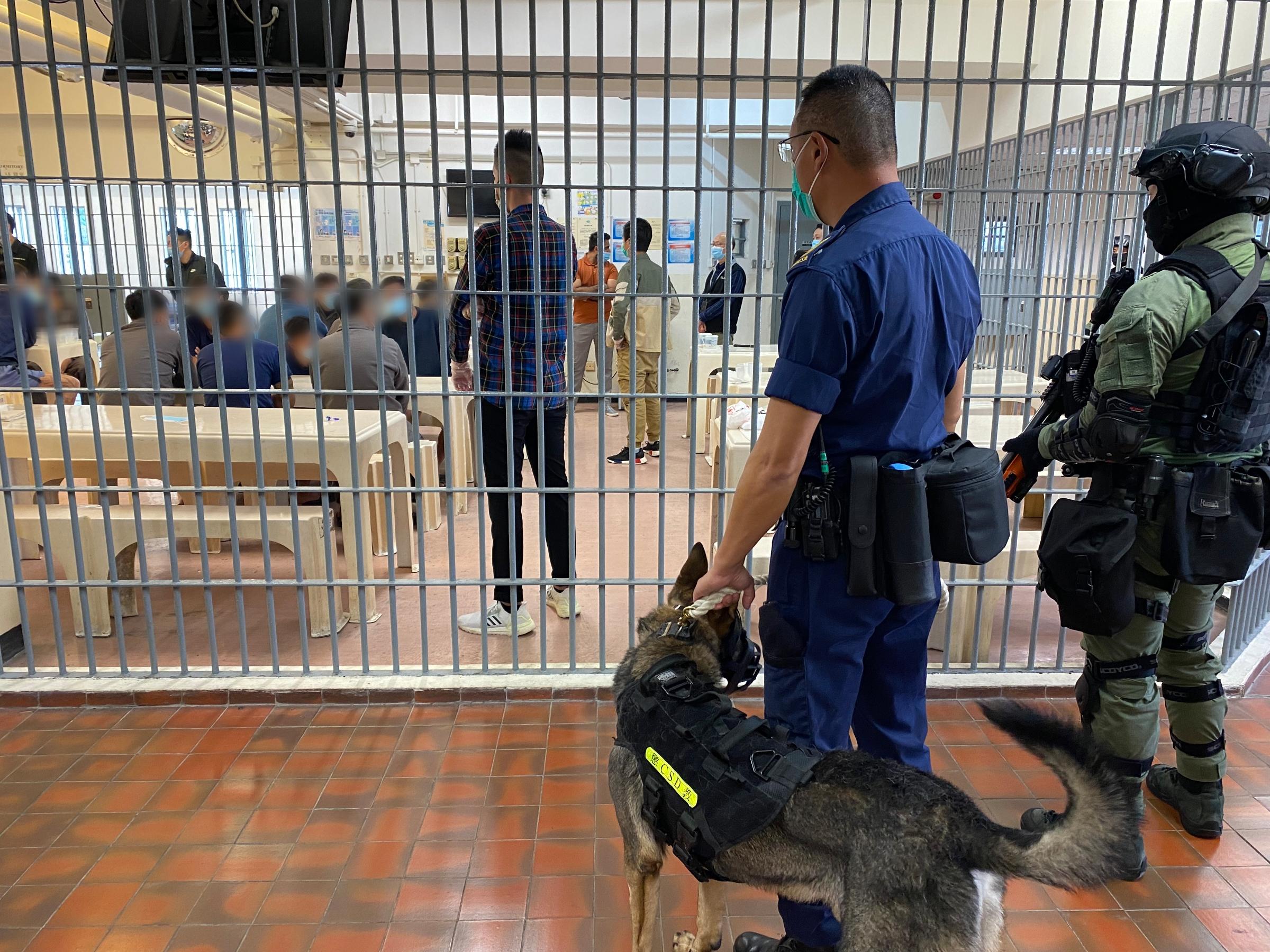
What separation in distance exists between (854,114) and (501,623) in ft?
9.34

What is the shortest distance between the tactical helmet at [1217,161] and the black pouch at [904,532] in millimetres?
1167

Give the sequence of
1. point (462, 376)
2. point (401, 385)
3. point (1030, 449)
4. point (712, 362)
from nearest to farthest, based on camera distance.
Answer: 1. point (1030, 449)
2. point (462, 376)
3. point (401, 385)
4. point (712, 362)

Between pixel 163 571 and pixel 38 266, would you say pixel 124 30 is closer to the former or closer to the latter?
pixel 38 266

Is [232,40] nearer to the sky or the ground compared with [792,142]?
nearer to the sky

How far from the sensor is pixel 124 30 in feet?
A: 10.4

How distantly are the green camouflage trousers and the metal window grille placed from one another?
86 centimetres

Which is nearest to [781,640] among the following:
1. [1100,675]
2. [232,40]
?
[1100,675]

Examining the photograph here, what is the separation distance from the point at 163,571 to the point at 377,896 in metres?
3.30

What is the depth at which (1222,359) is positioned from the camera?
227 centimetres

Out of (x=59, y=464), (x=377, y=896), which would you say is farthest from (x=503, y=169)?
(x=59, y=464)

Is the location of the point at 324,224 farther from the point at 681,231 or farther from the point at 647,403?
the point at 681,231

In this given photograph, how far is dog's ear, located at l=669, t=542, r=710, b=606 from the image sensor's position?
206 cm

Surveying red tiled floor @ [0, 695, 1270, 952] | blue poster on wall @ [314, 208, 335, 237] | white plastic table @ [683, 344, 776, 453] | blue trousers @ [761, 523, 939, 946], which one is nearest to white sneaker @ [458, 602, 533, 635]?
red tiled floor @ [0, 695, 1270, 952]

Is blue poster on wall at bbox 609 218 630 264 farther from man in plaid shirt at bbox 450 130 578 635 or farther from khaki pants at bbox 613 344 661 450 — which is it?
man in plaid shirt at bbox 450 130 578 635
